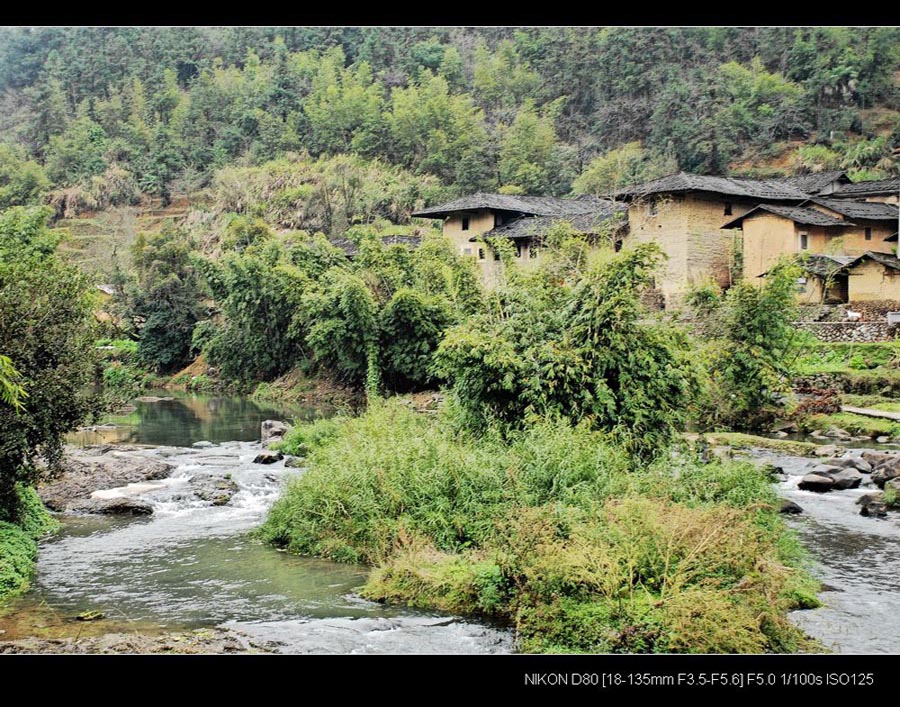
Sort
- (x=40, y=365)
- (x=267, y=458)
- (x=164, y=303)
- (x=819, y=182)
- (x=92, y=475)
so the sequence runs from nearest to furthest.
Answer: (x=40, y=365), (x=92, y=475), (x=267, y=458), (x=819, y=182), (x=164, y=303)

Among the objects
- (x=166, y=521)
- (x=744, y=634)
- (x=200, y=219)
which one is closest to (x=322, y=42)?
(x=200, y=219)

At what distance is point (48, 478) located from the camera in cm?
1184

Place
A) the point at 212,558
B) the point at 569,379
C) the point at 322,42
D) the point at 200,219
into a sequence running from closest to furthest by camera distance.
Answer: the point at 212,558
the point at 569,379
the point at 200,219
the point at 322,42

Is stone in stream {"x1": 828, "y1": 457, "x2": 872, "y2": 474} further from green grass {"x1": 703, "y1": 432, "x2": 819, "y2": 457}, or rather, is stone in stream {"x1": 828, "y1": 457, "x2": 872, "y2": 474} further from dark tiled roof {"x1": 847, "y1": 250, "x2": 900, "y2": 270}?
dark tiled roof {"x1": 847, "y1": 250, "x2": 900, "y2": 270}

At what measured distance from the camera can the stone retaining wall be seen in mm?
24141

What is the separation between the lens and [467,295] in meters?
18.0

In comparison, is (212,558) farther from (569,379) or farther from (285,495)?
(569,379)

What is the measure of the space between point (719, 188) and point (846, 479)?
64.0 ft

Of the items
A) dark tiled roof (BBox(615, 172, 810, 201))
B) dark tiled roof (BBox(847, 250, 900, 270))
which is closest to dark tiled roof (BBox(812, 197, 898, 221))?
dark tiled roof (BBox(615, 172, 810, 201))

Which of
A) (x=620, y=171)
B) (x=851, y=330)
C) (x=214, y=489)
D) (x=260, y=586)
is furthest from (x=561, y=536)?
(x=620, y=171)

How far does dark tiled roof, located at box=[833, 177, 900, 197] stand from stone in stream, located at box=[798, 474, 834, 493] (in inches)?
948

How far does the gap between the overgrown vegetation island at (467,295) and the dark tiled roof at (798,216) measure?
30 centimetres

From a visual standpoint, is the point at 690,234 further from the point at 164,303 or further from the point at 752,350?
the point at 164,303
